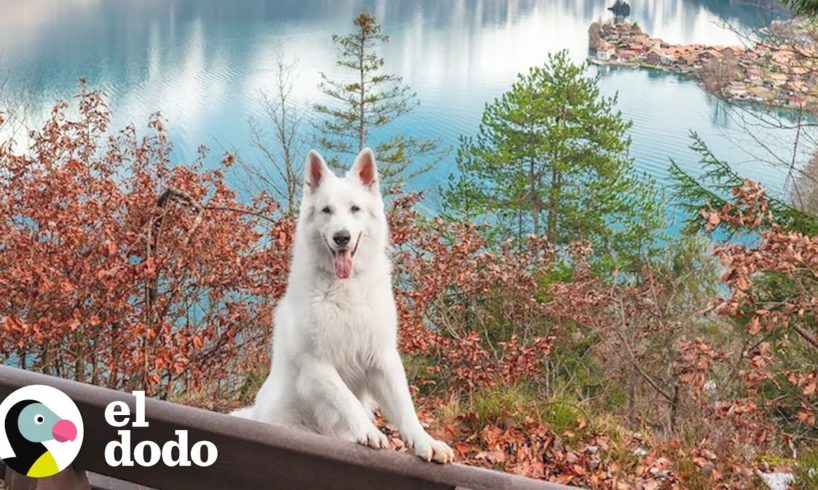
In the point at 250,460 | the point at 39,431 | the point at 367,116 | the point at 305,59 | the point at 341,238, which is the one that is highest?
the point at 341,238

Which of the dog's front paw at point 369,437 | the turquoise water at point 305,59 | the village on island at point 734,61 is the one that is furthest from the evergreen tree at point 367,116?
the dog's front paw at point 369,437

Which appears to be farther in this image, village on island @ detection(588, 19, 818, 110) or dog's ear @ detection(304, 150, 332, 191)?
village on island @ detection(588, 19, 818, 110)

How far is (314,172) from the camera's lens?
10.9 ft

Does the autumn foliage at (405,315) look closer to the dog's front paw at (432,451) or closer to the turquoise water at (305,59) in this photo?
the dog's front paw at (432,451)

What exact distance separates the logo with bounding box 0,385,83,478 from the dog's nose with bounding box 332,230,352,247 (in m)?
1.24

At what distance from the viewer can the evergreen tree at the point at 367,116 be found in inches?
1813

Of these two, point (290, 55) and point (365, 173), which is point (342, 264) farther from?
point (290, 55)

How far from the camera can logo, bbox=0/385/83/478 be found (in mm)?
3145

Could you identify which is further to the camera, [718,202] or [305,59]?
[305,59]

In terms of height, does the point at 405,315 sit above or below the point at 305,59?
above

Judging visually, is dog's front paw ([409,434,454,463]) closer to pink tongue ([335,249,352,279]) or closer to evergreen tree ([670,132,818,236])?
pink tongue ([335,249,352,279])

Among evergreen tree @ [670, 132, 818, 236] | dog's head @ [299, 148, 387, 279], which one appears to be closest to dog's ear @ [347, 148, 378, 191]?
dog's head @ [299, 148, 387, 279]

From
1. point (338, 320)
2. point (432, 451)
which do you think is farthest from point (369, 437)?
point (338, 320)

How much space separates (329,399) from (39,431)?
1239 mm
